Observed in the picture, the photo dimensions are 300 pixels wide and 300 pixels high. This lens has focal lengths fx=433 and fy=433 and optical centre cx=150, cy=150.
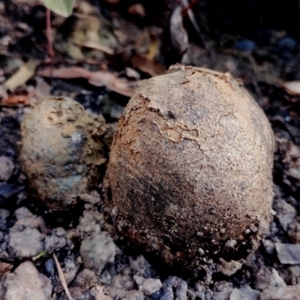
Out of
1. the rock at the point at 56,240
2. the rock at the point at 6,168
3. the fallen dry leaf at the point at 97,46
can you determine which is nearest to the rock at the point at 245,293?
the rock at the point at 56,240

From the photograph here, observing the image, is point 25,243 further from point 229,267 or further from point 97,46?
point 97,46

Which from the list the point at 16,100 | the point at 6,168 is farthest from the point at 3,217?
the point at 16,100

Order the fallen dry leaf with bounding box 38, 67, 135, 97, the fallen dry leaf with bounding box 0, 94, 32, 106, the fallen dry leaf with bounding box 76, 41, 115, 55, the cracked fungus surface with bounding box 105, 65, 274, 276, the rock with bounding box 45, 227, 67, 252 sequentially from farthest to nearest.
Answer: the fallen dry leaf with bounding box 76, 41, 115, 55, the fallen dry leaf with bounding box 38, 67, 135, 97, the fallen dry leaf with bounding box 0, 94, 32, 106, the rock with bounding box 45, 227, 67, 252, the cracked fungus surface with bounding box 105, 65, 274, 276

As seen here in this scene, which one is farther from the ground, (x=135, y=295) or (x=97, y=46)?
(x=97, y=46)

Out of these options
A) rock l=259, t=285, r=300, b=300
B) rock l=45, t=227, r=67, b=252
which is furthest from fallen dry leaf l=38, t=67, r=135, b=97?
rock l=259, t=285, r=300, b=300

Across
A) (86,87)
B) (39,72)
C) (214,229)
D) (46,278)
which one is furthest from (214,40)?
(46,278)

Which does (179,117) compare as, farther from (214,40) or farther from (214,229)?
(214,40)

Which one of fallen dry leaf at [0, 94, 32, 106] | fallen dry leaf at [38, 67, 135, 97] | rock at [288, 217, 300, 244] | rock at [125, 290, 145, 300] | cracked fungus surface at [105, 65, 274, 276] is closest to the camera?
cracked fungus surface at [105, 65, 274, 276]

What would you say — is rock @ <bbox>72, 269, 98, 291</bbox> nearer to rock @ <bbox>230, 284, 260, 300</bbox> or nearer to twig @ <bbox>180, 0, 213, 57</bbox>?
rock @ <bbox>230, 284, 260, 300</bbox>
